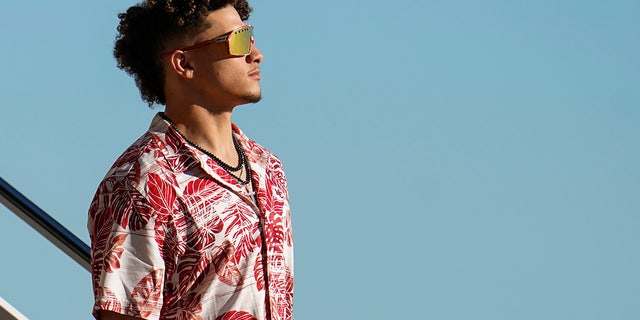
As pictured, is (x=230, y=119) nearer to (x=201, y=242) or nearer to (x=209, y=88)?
(x=209, y=88)

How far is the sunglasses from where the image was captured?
9.41 feet

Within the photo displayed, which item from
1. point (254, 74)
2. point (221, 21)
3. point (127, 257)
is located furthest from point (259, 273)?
point (221, 21)

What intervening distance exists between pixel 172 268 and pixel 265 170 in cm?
40

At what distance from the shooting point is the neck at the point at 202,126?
112 inches

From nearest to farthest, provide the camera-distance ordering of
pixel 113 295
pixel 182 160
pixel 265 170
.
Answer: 1. pixel 113 295
2. pixel 182 160
3. pixel 265 170

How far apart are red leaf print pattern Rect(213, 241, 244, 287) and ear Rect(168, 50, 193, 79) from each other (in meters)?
0.41

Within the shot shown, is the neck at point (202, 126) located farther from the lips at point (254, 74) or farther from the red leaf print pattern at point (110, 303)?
the red leaf print pattern at point (110, 303)

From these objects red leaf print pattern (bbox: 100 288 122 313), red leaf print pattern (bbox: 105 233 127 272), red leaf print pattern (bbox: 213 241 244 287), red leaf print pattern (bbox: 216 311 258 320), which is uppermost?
red leaf print pattern (bbox: 213 241 244 287)

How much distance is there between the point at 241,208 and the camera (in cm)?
277

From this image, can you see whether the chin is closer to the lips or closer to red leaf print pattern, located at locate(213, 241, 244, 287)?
the lips

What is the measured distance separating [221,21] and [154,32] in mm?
154

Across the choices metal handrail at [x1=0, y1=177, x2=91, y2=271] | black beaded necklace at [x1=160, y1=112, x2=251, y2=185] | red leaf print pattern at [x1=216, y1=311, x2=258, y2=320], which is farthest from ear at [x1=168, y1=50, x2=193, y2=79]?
metal handrail at [x1=0, y1=177, x2=91, y2=271]

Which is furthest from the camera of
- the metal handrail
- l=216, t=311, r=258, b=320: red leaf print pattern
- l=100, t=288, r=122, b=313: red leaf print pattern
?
the metal handrail

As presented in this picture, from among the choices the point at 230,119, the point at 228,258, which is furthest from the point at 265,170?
the point at 228,258
